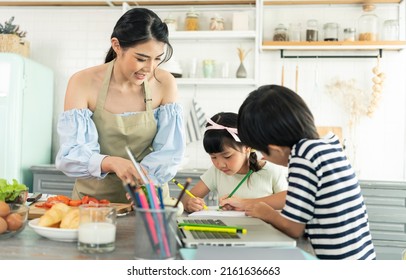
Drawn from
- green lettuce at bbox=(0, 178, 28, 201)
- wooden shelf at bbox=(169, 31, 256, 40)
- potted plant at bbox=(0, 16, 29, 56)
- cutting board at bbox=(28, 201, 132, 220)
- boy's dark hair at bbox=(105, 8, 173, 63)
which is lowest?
cutting board at bbox=(28, 201, 132, 220)

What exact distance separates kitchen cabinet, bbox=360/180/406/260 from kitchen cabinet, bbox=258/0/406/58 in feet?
3.69

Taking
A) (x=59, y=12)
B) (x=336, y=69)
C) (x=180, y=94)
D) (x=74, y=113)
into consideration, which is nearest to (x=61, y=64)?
(x=59, y=12)

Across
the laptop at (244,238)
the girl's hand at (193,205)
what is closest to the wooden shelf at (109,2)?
the girl's hand at (193,205)

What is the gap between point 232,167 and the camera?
2033 millimetres

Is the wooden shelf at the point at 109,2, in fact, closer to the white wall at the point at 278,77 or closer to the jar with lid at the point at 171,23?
the white wall at the point at 278,77

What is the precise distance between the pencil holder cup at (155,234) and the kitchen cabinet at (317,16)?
295 centimetres

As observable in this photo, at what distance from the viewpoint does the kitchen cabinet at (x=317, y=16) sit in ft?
12.0

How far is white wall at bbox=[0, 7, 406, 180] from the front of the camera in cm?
375

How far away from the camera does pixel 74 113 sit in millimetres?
1646

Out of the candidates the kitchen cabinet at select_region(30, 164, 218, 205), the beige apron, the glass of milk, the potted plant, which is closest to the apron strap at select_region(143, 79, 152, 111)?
the beige apron

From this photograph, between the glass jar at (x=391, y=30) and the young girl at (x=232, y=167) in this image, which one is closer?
the young girl at (x=232, y=167)

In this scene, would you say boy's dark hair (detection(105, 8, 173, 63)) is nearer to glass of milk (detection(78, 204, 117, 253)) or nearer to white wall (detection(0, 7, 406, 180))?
glass of milk (detection(78, 204, 117, 253))

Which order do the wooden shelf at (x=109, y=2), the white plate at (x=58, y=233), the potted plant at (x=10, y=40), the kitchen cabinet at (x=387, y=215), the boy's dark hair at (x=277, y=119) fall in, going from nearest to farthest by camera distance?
the white plate at (x=58, y=233), the boy's dark hair at (x=277, y=119), the kitchen cabinet at (x=387, y=215), the potted plant at (x=10, y=40), the wooden shelf at (x=109, y=2)

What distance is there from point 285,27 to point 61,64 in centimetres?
195
